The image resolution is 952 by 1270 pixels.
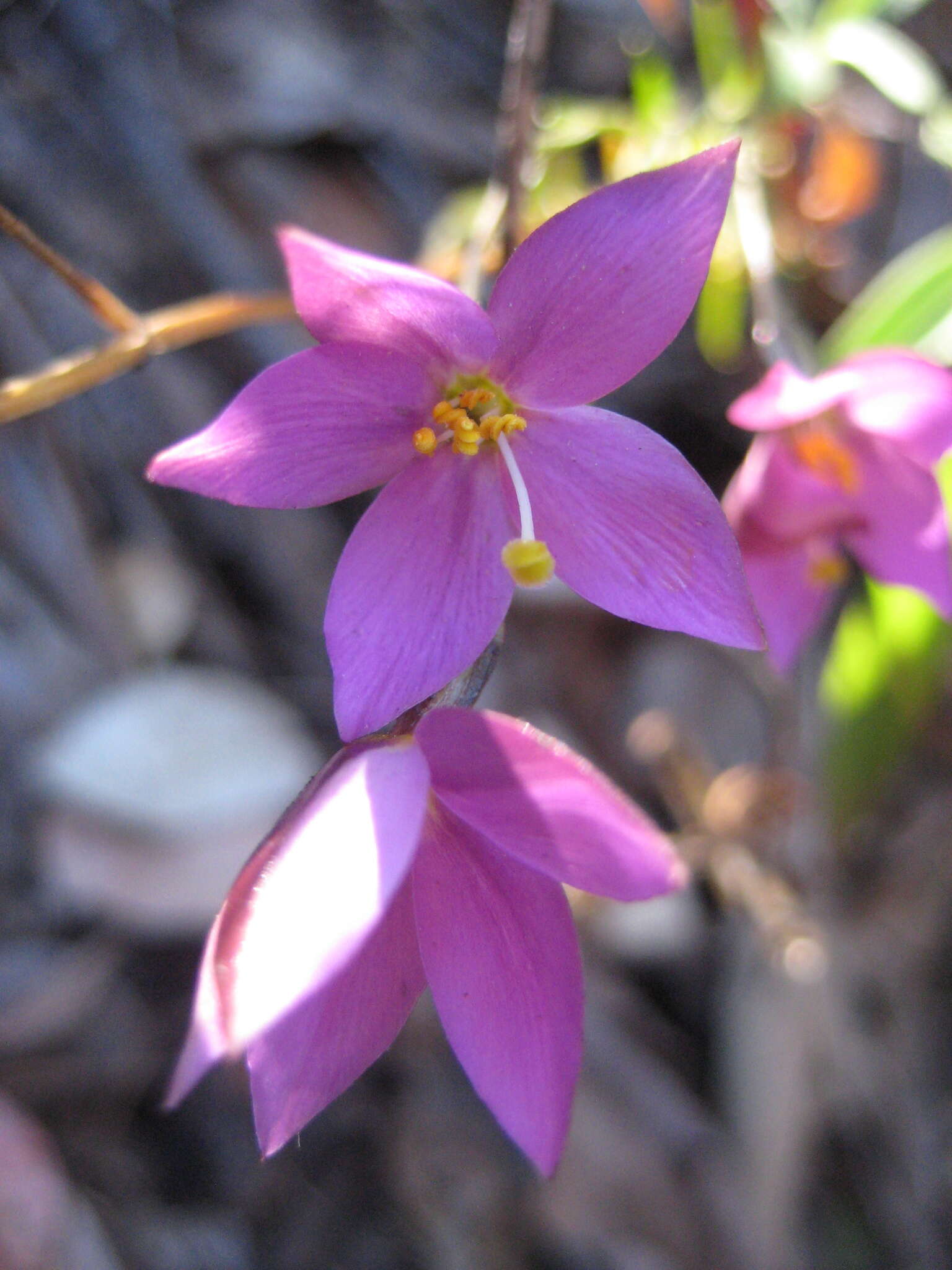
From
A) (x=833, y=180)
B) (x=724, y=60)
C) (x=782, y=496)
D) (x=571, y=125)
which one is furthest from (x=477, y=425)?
(x=833, y=180)

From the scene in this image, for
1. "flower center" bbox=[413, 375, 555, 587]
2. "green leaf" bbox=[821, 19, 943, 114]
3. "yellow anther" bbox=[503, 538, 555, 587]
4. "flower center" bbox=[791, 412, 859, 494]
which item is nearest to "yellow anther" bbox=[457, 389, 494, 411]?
"flower center" bbox=[413, 375, 555, 587]

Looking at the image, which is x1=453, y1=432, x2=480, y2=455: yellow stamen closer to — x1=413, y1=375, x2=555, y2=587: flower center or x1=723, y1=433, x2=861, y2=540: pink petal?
x1=413, y1=375, x2=555, y2=587: flower center

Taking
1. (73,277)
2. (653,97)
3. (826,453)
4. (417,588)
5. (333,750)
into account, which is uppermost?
(73,277)

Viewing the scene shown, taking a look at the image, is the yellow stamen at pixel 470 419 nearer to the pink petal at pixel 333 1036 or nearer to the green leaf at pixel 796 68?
the pink petal at pixel 333 1036

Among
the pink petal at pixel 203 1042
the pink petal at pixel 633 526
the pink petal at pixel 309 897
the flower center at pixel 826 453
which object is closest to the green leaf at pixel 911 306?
the flower center at pixel 826 453

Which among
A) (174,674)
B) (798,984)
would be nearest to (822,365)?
(798,984)

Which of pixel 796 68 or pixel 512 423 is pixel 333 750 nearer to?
pixel 512 423
